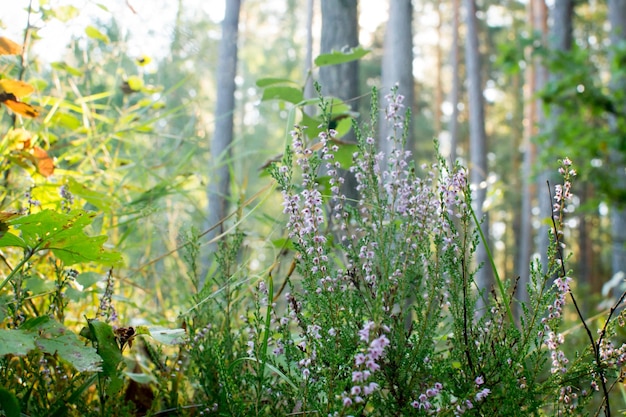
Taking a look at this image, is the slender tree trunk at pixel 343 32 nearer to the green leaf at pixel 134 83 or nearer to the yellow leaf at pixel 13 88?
the green leaf at pixel 134 83

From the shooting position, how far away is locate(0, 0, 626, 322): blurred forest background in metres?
2.22

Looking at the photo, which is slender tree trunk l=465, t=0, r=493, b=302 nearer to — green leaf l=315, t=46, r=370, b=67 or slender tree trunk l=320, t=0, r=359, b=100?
slender tree trunk l=320, t=0, r=359, b=100

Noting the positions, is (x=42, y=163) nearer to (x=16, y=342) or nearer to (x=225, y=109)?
(x=16, y=342)

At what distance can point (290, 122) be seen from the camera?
1.65 m

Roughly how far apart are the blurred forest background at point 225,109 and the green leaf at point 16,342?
53 cm

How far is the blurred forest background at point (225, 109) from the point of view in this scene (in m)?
2.22

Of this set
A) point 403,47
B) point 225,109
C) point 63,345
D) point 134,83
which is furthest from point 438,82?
point 63,345

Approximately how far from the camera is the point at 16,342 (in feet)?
3.54

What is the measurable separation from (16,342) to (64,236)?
0.29 meters

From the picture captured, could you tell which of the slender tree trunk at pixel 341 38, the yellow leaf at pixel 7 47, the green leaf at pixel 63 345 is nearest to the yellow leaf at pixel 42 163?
the yellow leaf at pixel 7 47

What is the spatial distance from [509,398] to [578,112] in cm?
671

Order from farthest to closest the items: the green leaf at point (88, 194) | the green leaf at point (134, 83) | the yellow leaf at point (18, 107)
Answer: the green leaf at point (134, 83), the green leaf at point (88, 194), the yellow leaf at point (18, 107)

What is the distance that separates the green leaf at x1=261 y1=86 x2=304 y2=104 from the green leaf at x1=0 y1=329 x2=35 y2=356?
1.12m

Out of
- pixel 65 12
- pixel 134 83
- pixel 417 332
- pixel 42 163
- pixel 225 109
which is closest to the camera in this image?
Answer: pixel 417 332
